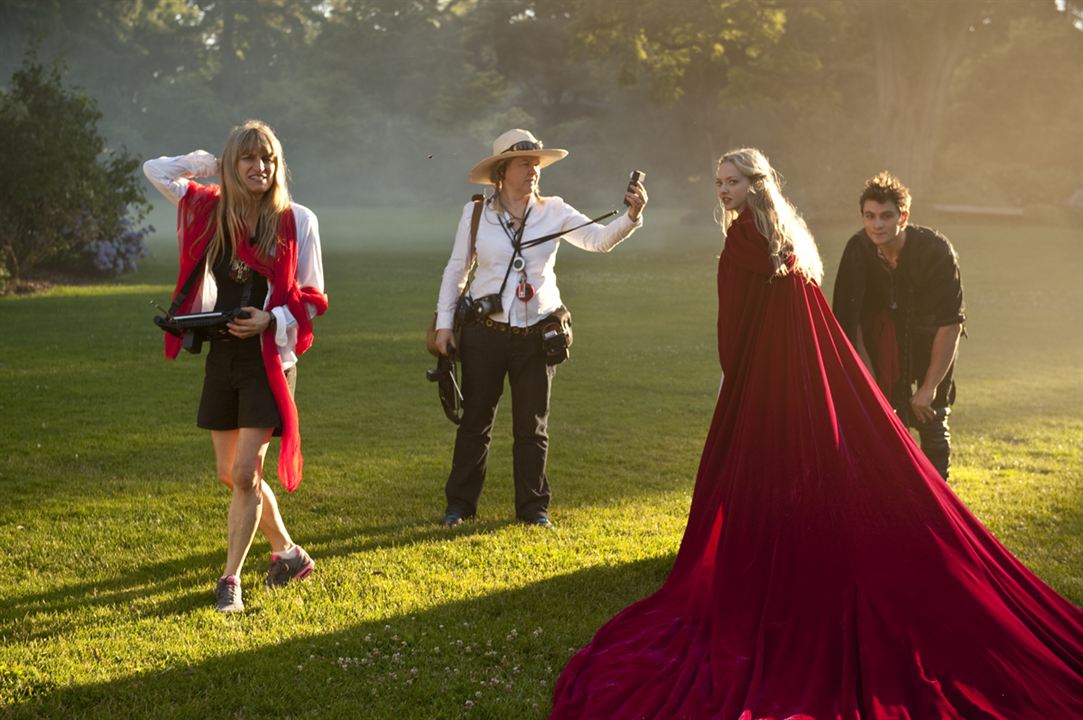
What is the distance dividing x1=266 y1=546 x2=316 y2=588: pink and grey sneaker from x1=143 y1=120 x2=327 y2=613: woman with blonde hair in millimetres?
340

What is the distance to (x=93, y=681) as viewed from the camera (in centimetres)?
483

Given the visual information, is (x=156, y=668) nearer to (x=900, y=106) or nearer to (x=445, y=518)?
(x=445, y=518)

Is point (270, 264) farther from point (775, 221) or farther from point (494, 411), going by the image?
point (775, 221)

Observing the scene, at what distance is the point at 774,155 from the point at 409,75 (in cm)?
2168

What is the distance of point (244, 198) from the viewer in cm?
555

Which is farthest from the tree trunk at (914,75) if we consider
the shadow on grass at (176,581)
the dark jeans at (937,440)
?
the shadow on grass at (176,581)

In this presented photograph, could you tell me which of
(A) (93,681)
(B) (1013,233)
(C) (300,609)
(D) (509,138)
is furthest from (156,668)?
(B) (1013,233)

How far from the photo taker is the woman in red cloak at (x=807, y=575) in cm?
430

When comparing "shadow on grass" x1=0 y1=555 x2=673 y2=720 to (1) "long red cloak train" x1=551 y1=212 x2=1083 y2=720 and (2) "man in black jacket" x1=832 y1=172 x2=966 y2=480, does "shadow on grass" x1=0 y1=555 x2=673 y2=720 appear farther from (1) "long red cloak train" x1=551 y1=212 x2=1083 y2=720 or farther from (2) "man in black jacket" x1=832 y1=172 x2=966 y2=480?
(2) "man in black jacket" x1=832 y1=172 x2=966 y2=480

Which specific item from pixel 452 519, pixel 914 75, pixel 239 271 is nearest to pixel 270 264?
pixel 239 271

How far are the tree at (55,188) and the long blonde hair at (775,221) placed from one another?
69.4ft

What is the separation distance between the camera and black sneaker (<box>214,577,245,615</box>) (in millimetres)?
5680

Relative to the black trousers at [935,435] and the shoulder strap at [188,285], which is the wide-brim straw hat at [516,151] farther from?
the black trousers at [935,435]

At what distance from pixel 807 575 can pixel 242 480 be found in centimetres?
249
